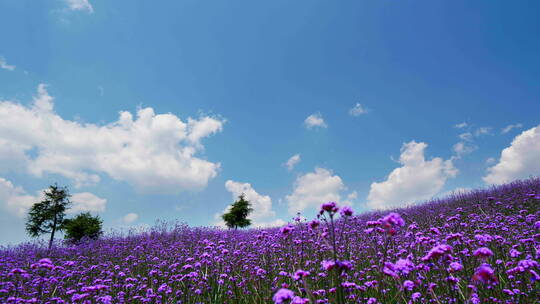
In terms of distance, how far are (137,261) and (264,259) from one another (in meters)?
5.11

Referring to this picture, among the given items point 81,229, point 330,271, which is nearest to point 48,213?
point 81,229

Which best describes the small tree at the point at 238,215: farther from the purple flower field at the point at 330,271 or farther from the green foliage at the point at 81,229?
the purple flower field at the point at 330,271

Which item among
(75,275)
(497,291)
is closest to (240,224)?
(75,275)

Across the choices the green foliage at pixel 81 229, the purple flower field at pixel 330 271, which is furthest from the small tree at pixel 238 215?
the purple flower field at pixel 330 271

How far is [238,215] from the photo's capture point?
3350 centimetres

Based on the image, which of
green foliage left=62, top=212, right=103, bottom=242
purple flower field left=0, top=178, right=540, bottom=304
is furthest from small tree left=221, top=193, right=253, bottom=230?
purple flower field left=0, top=178, right=540, bottom=304

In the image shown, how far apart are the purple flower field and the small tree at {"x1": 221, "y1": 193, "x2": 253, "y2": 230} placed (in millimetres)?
20161

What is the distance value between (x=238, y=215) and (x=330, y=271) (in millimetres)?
31895

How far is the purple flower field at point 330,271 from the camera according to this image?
3389 millimetres

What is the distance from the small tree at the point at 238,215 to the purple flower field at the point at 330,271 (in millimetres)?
20161

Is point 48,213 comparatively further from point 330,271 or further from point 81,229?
point 330,271

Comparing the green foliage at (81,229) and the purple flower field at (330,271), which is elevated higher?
the green foliage at (81,229)

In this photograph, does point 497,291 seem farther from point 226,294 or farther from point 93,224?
point 93,224

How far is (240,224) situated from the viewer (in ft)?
109
